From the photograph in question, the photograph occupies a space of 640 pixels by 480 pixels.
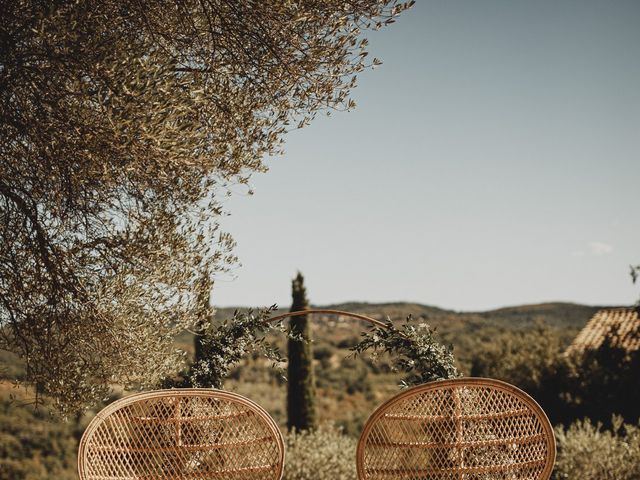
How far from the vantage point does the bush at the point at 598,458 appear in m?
7.47

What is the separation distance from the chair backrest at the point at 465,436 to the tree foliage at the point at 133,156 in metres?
2.49

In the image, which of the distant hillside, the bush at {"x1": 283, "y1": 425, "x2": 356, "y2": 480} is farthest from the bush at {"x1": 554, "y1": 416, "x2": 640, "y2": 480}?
the distant hillside

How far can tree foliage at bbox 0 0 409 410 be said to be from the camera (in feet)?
14.3

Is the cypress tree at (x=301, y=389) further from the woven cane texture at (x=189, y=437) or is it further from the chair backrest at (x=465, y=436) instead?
the chair backrest at (x=465, y=436)

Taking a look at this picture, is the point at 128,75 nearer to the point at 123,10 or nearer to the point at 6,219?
the point at 123,10

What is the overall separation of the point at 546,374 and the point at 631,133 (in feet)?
19.7

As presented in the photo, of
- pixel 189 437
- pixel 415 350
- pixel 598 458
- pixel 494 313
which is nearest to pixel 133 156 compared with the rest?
pixel 189 437

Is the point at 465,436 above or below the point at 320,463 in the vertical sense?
above

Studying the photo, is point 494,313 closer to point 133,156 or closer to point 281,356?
point 281,356

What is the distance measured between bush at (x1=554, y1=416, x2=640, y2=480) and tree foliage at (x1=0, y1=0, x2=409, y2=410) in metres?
6.29

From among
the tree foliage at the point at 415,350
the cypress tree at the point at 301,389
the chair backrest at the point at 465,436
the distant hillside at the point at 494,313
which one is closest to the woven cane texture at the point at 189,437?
the chair backrest at the point at 465,436

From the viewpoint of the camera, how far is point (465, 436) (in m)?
4.27

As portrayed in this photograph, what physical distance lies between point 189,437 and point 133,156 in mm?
2449

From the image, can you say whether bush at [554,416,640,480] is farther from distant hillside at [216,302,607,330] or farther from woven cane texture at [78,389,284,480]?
distant hillside at [216,302,607,330]
